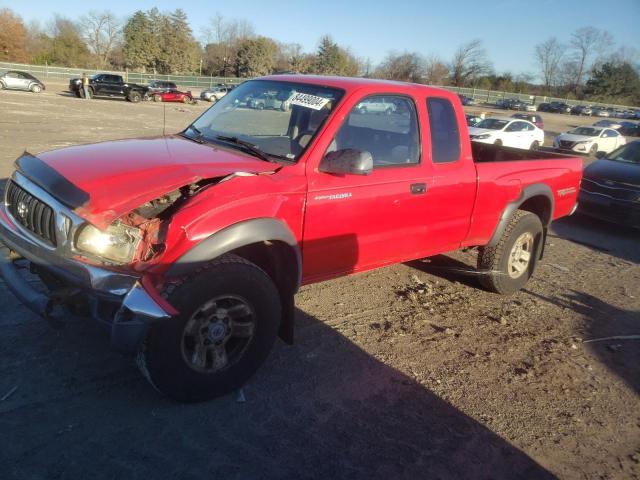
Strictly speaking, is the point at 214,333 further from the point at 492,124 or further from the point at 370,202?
the point at 492,124

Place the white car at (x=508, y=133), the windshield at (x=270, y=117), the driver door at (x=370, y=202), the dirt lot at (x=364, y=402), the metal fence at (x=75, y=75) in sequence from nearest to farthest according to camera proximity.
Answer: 1. the dirt lot at (x=364, y=402)
2. the driver door at (x=370, y=202)
3. the windshield at (x=270, y=117)
4. the white car at (x=508, y=133)
5. the metal fence at (x=75, y=75)

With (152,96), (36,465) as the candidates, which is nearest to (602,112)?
(152,96)

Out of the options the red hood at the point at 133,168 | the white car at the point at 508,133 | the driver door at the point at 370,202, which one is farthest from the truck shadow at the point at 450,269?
the white car at the point at 508,133

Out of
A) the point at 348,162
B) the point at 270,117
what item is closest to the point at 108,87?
the point at 270,117

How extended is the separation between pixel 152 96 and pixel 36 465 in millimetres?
39521

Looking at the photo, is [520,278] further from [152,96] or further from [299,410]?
[152,96]

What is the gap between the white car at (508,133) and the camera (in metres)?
20.3

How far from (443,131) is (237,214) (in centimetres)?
222

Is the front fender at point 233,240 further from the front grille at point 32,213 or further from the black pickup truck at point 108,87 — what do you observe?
the black pickup truck at point 108,87

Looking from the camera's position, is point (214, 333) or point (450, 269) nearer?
point (214, 333)

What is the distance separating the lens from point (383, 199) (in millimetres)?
3809

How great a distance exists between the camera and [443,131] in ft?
14.2

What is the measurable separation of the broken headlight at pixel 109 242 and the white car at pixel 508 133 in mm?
19009

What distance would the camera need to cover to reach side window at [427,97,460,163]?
424 centimetres
